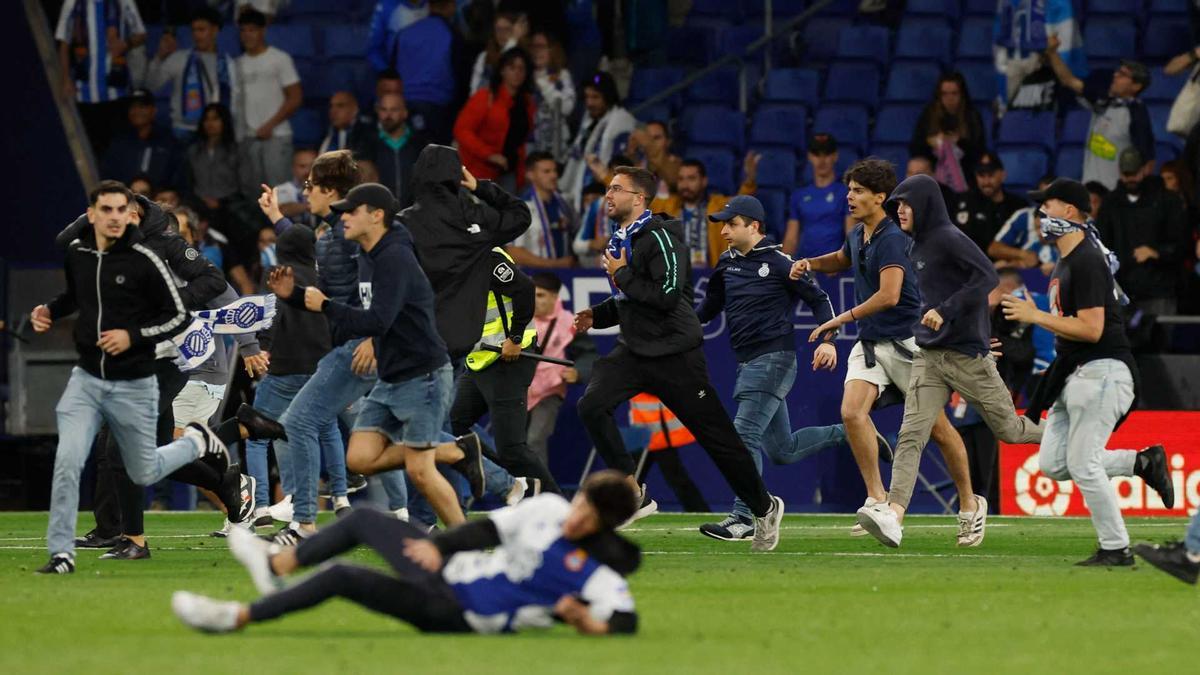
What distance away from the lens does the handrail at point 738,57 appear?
22.5m

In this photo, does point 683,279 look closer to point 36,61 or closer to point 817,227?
point 817,227

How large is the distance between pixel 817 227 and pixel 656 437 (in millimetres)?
2378

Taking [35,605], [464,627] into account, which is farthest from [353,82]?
[464,627]

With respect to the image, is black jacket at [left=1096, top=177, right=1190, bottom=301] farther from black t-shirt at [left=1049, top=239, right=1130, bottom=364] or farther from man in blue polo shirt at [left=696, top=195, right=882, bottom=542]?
black t-shirt at [left=1049, top=239, right=1130, bottom=364]

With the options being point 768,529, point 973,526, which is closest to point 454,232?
point 768,529

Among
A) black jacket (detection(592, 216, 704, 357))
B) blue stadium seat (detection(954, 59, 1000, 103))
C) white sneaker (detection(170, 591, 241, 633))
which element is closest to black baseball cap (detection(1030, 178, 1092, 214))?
black jacket (detection(592, 216, 704, 357))

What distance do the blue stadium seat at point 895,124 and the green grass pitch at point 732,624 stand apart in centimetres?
904

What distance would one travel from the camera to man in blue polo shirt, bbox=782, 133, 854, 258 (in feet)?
61.6

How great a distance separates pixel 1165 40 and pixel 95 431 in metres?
14.6

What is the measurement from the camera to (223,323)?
14.4 meters

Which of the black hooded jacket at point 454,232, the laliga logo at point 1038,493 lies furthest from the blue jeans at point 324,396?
the laliga logo at point 1038,493

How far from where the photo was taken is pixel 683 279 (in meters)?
13.3

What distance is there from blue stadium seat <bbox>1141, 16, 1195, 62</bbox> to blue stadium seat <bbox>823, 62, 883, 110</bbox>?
2932 mm

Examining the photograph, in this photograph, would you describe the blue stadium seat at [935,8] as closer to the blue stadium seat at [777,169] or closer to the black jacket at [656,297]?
the blue stadium seat at [777,169]
